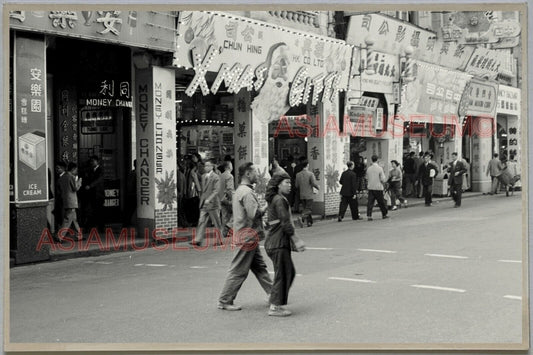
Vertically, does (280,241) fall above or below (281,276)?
above

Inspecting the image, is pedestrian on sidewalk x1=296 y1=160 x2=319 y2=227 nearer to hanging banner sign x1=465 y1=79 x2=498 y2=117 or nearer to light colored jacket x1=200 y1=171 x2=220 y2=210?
light colored jacket x1=200 y1=171 x2=220 y2=210

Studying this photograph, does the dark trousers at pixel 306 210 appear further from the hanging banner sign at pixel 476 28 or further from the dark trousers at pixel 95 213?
the hanging banner sign at pixel 476 28

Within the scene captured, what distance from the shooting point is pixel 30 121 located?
11.5 metres

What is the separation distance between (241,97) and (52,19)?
6321 millimetres

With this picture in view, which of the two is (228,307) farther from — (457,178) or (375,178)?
(457,178)

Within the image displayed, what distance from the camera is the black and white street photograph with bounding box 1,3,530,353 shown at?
7.61 m

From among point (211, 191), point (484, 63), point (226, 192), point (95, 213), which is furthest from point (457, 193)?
point (95, 213)

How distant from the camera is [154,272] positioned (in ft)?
35.9

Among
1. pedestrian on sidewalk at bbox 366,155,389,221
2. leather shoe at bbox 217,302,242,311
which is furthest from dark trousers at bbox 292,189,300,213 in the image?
leather shoe at bbox 217,302,242,311

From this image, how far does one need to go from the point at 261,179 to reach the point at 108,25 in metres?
6.05

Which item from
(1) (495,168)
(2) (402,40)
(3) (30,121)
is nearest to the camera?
(3) (30,121)

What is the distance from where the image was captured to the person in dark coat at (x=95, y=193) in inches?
604

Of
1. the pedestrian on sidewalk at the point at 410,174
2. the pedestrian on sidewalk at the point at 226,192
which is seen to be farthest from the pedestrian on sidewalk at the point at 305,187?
the pedestrian on sidewalk at the point at 410,174
